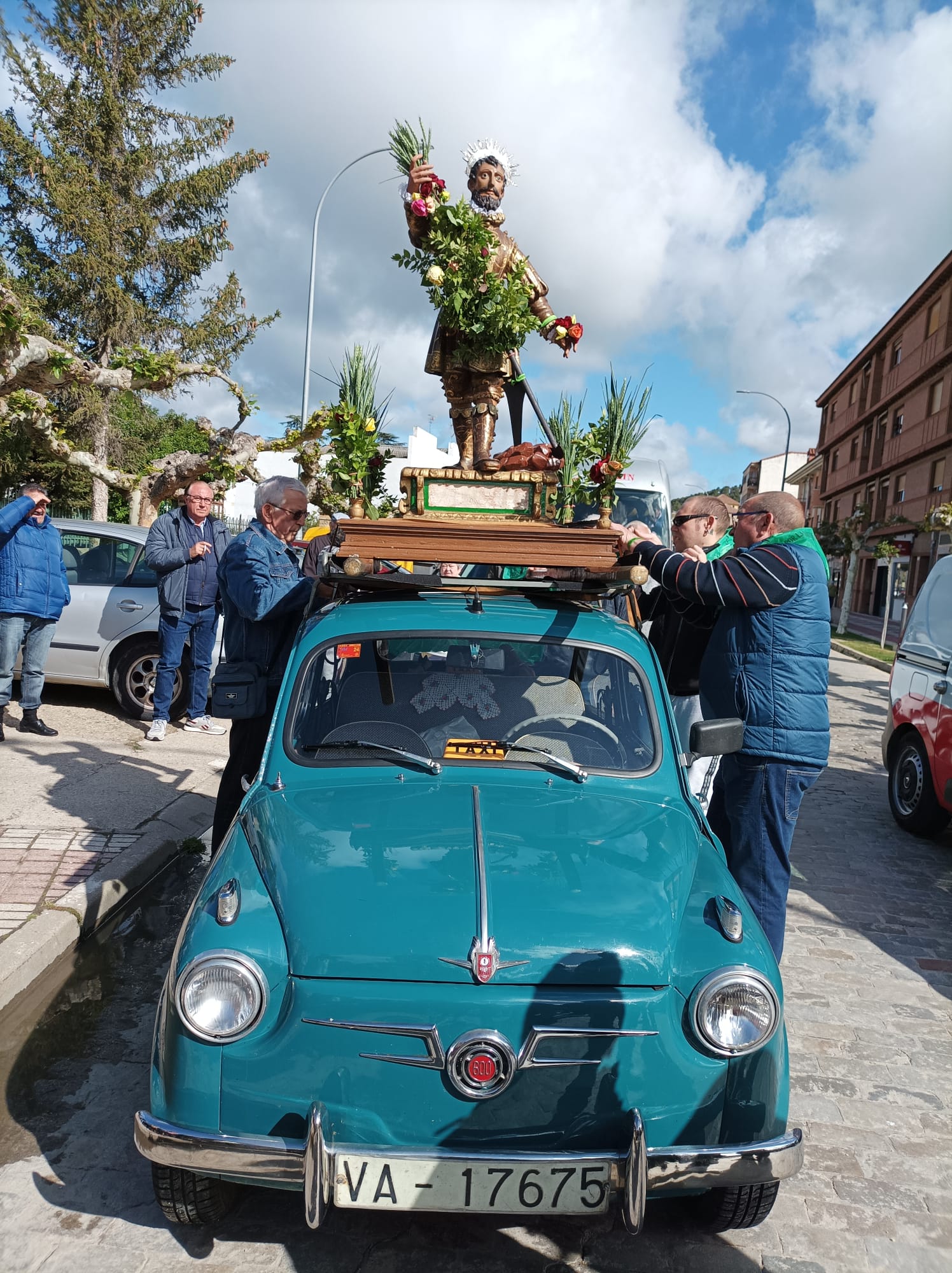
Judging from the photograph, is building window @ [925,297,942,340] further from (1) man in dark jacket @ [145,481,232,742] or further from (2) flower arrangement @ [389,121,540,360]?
(2) flower arrangement @ [389,121,540,360]

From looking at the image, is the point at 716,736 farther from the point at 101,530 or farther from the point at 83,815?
the point at 101,530

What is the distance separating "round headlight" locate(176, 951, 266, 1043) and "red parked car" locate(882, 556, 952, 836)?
540cm

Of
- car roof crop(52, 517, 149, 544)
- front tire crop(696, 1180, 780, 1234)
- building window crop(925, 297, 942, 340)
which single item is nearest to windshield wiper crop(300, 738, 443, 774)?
front tire crop(696, 1180, 780, 1234)

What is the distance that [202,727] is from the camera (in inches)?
351

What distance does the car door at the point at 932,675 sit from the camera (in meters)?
6.54

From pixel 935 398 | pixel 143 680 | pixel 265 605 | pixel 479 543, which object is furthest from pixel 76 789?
pixel 935 398

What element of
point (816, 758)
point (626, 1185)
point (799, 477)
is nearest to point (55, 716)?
point (816, 758)

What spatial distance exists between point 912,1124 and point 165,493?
1446 cm

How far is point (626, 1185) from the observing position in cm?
227

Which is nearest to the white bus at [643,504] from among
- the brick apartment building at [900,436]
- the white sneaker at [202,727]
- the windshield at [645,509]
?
the windshield at [645,509]

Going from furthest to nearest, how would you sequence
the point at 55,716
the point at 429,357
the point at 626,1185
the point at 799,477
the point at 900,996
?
1. the point at 799,477
2. the point at 55,716
3. the point at 429,357
4. the point at 900,996
5. the point at 626,1185

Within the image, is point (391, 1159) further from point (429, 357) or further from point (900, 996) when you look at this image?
point (429, 357)

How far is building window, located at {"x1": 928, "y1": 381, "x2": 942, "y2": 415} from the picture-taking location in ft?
134

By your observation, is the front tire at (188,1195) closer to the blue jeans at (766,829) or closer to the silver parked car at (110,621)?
the blue jeans at (766,829)
